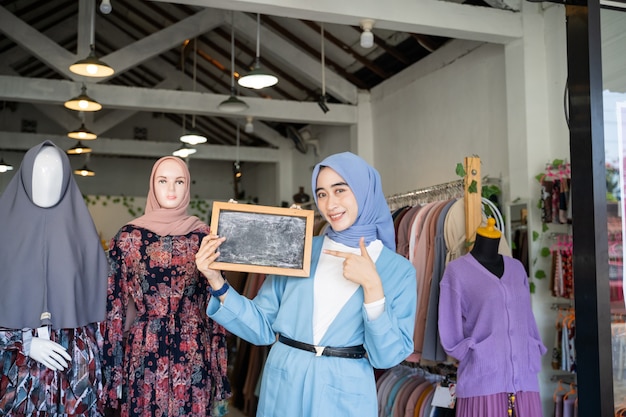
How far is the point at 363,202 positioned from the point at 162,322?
1.07m

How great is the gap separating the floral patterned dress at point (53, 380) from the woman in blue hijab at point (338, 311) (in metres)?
0.64

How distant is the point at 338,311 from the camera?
7.55ft

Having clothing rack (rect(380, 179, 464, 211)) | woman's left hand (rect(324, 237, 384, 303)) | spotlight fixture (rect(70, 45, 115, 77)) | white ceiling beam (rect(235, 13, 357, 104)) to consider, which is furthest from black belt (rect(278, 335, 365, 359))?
white ceiling beam (rect(235, 13, 357, 104))

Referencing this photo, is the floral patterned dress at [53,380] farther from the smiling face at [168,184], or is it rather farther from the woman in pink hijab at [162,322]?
the smiling face at [168,184]

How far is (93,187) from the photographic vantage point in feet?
51.7

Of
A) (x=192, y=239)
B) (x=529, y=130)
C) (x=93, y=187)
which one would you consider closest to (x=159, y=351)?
(x=192, y=239)

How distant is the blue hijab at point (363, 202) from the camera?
2.34 m

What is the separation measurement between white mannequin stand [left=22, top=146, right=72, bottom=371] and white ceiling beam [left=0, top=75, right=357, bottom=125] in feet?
19.4

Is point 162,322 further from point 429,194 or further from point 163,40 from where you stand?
point 163,40

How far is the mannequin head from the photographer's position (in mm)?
2496

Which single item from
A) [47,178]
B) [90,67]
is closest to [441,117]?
[90,67]

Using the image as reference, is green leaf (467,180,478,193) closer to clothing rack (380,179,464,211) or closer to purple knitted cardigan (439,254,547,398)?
clothing rack (380,179,464,211)

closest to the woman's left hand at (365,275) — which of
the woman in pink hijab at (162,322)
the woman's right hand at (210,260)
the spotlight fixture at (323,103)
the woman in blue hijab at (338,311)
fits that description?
the woman in blue hijab at (338,311)

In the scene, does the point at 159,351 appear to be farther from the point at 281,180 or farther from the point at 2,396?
the point at 281,180
